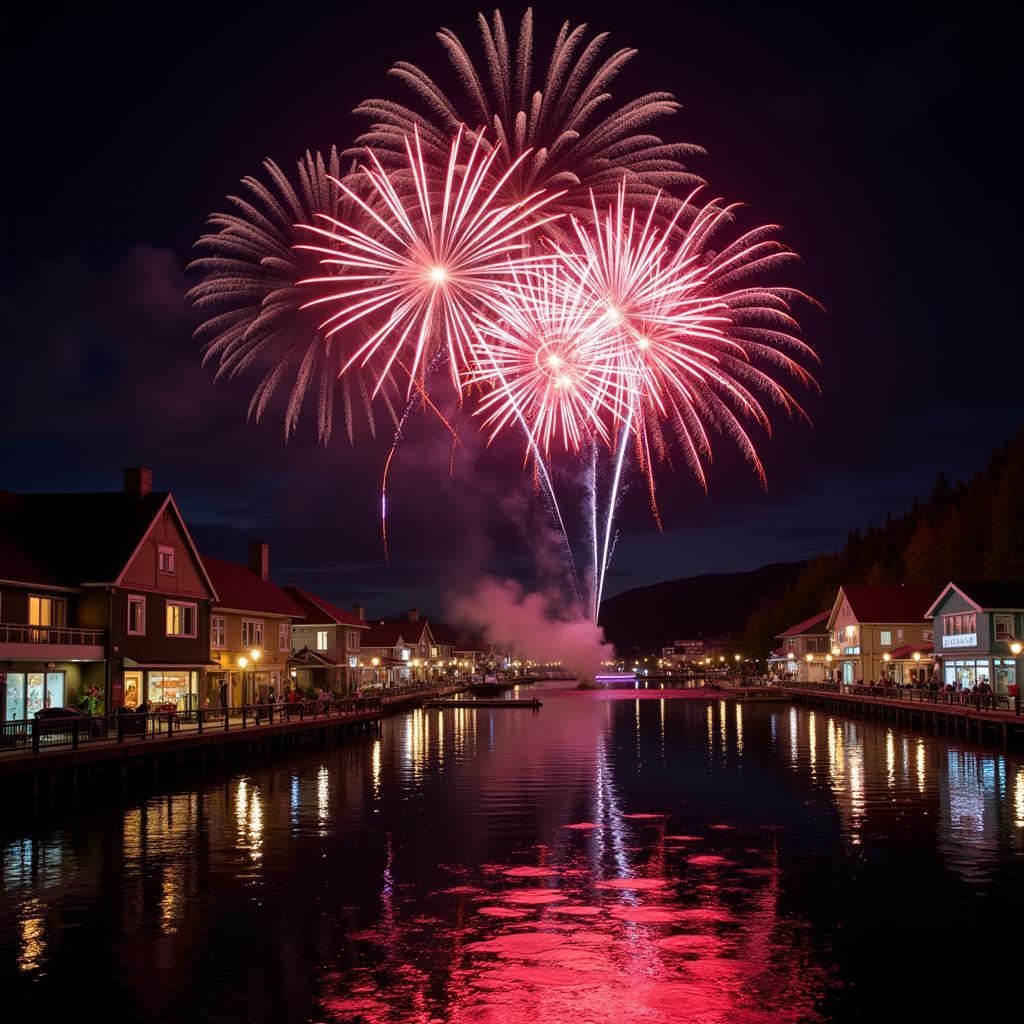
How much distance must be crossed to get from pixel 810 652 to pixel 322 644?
63.5 m

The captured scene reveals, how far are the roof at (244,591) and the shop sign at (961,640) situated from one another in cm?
4633

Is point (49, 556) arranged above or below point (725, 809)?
above

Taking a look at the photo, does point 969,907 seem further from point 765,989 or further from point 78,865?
point 78,865

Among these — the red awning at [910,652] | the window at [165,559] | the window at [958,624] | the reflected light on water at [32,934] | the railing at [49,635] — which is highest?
the window at [165,559]

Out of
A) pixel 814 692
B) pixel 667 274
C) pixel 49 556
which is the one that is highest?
pixel 667 274

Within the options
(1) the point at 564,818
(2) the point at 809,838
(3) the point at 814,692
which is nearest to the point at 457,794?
(1) the point at 564,818

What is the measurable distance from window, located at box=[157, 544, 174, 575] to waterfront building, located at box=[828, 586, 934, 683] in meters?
67.8

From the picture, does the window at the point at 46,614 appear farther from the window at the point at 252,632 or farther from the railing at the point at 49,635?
the window at the point at 252,632

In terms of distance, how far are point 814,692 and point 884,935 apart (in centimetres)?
8860

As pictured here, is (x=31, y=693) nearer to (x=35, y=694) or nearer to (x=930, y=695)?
(x=35, y=694)

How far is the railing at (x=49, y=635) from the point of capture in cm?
4197

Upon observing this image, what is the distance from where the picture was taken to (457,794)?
127ft

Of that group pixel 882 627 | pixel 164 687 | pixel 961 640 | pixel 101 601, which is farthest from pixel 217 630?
pixel 882 627

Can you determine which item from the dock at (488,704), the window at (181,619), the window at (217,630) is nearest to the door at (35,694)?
the window at (181,619)
